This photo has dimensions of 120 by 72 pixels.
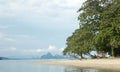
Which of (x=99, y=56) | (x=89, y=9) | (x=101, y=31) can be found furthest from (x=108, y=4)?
(x=99, y=56)

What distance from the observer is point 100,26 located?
195 ft

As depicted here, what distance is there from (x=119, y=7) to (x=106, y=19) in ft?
10.4

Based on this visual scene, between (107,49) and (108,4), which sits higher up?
(108,4)

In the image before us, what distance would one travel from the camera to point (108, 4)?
63250 millimetres

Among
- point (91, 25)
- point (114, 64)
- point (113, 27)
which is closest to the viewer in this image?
point (114, 64)

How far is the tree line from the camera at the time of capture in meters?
56.6

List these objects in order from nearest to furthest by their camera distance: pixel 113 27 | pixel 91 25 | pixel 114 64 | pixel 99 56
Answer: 1. pixel 114 64
2. pixel 113 27
3. pixel 91 25
4. pixel 99 56

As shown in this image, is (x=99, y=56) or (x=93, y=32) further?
(x=99, y=56)

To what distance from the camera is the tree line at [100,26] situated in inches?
2228

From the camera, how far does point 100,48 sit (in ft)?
208

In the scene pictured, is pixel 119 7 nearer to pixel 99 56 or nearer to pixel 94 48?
pixel 94 48

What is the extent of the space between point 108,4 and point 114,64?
606 inches

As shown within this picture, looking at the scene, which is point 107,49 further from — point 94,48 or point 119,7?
point 119,7

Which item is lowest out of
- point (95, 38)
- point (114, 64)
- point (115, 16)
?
point (114, 64)
